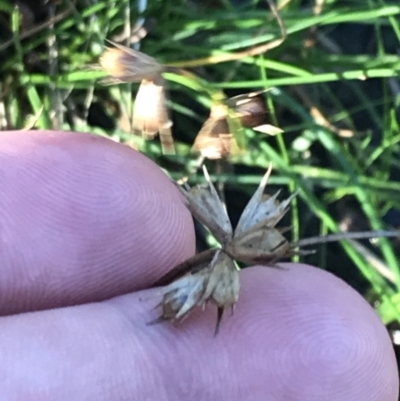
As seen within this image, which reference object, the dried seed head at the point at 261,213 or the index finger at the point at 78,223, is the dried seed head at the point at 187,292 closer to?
the dried seed head at the point at 261,213

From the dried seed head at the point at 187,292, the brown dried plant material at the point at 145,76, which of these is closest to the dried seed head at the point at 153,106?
the brown dried plant material at the point at 145,76

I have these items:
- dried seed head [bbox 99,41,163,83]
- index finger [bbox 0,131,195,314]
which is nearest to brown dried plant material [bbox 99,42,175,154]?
dried seed head [bbox 99,41,163,83]

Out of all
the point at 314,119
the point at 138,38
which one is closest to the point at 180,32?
the point at 138,38

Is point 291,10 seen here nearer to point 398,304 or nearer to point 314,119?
point 314,119

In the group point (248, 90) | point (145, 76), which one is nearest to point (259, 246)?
point (145, 76)

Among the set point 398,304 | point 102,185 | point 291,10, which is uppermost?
point 291,10

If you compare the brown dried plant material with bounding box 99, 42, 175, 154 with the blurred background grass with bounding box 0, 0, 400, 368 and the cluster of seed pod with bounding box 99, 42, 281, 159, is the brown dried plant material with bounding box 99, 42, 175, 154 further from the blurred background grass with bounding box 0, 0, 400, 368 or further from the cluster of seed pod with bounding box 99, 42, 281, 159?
the blurred background grass with bounding box 0, 0, 400, 368
